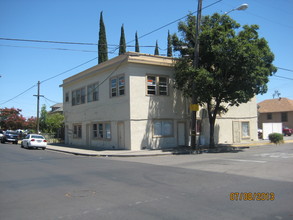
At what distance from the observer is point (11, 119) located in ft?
167

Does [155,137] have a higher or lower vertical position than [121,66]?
lower

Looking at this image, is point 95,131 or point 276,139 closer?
point 276,139

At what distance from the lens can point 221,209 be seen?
606cm

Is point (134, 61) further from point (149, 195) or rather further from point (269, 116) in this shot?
point (269, 116)

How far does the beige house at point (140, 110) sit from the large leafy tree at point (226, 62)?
2102mm

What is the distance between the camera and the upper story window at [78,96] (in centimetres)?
3001

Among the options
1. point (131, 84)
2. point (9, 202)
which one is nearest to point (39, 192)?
point (9, 202)

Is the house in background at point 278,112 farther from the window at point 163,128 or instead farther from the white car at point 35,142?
the white car at point 35,142

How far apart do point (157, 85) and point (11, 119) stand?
3730 cm

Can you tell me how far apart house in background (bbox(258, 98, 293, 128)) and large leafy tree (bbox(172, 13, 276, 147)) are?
30.9 m

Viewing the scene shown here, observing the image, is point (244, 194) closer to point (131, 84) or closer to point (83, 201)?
point (83, 201)

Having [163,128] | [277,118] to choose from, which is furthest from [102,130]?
[277,118]

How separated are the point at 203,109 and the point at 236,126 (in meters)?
4.85

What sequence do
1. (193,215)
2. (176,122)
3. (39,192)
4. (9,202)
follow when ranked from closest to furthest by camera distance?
(193,215) < (9,202) < (39,192) < (176,122)
